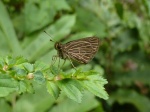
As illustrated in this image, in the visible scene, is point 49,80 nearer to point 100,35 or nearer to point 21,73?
point 21,73

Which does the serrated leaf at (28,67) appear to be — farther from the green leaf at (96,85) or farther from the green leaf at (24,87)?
the green leaf at (96,85)

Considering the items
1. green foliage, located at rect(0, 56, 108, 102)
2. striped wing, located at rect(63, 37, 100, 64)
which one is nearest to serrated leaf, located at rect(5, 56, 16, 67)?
green foliage, located at rect(0, 56, 108, 102)

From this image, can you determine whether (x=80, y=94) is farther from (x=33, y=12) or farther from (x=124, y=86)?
(x=124, y=86)

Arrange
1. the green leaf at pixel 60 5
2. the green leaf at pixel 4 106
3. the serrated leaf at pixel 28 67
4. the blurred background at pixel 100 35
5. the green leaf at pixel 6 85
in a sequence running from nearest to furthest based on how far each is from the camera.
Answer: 1. the green leaf at pixel 6 85
2. the serrated leaf at pixel 28 67
3. the green leaf at pixel 4 106
4. the blurred background at pixel 100 35
5. the green leaf at pixel 60 5

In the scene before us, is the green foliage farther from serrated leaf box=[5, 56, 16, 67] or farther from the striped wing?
the striped wing

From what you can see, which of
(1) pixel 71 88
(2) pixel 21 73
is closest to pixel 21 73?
(2) pixel 21 73

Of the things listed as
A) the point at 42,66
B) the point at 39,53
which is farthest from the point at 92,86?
the point at 39,53

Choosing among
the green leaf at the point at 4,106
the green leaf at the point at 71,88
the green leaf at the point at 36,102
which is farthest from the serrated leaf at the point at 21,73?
the green leaf at the point at 36,102
